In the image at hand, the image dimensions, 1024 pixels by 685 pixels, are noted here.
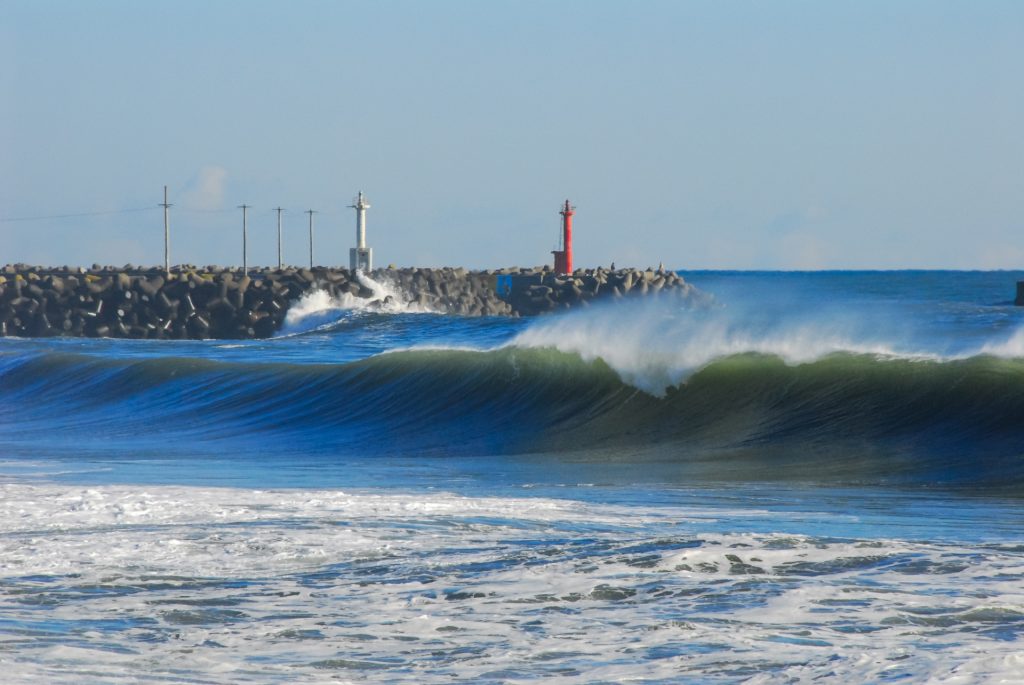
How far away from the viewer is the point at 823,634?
4641 millimetres

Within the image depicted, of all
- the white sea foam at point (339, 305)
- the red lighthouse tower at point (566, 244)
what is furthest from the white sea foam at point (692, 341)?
the red lighthouse tower at point (566, 244)

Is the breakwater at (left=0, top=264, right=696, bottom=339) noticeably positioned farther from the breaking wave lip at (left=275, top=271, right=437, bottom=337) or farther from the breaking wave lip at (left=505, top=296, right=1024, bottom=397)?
the breaking wave lip at (left=505, top=296, right=1024, bottom=397)

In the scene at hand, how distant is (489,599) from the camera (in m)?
5.32

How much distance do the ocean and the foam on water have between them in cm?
2

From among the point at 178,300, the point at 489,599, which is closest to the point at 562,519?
the point at 489,599

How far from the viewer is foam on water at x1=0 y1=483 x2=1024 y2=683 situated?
435 centimetres

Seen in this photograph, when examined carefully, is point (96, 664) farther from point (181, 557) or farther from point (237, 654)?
point (181, 557)

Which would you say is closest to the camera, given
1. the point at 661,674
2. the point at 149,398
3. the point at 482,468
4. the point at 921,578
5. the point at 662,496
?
the point at 661,674

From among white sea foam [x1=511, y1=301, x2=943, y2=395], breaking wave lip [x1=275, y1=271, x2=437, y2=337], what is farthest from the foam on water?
breaking wave lip [x1=275, y1=271, x2=437, y2=337]

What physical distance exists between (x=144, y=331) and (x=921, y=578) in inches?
1423

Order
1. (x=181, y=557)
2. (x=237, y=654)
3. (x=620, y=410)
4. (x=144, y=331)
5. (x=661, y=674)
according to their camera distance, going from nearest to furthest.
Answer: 1. (x=661, y=674)
2. (x=237, y=654)
3. (x=181, y=557)
4. (x=620, y=410)
5. (x=144, y=331)

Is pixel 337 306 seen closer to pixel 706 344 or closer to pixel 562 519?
pixel 706 344

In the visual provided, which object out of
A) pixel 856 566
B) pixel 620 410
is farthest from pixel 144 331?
pixel 856 566

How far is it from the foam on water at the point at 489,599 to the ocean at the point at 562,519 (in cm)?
2
